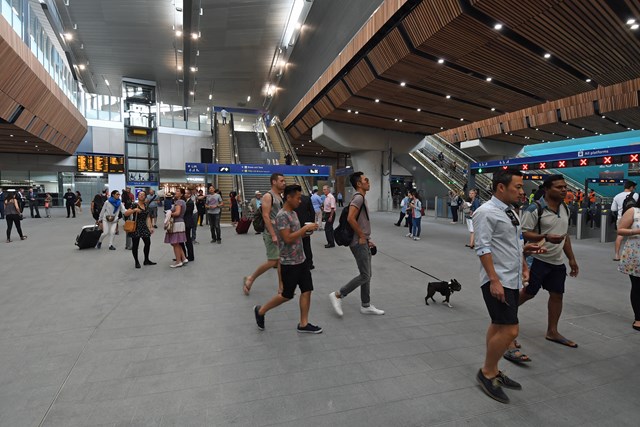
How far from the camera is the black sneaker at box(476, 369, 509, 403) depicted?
2301 millimetres

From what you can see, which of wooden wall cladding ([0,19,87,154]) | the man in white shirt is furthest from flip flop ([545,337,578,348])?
wooden wall cladding ([0,19,87,154])

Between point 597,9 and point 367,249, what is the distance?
9.65 meters

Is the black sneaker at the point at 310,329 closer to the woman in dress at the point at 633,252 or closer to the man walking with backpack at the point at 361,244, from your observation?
the man walking with backpack at the point at 361,244

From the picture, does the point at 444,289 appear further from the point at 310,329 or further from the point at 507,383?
the point at 310,329

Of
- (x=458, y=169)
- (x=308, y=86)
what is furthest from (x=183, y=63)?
(x=458, y=169)

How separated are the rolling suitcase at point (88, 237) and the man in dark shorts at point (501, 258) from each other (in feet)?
30.7

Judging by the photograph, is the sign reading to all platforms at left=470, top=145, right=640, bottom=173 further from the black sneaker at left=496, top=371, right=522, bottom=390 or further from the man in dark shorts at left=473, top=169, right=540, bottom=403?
the black sneaker at left=496, top=371, right=522, bottom=390

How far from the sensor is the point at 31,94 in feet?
43.2

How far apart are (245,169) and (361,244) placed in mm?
12005

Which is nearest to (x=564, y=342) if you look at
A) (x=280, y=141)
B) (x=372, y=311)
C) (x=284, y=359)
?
(x=372, y=311)

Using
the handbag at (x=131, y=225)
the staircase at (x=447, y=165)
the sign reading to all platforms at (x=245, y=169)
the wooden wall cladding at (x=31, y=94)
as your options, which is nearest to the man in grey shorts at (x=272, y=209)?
the handbag at (x=131, y=225)

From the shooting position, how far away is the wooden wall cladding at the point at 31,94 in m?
10.3

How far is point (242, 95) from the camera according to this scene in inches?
1238

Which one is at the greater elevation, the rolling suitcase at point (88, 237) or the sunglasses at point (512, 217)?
the sunglasses at point (512, 217)
